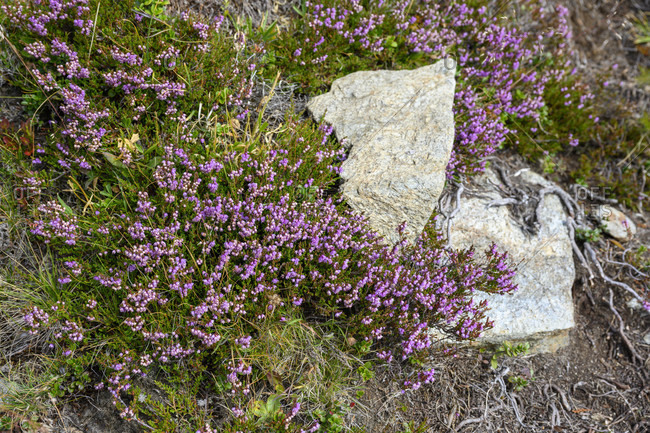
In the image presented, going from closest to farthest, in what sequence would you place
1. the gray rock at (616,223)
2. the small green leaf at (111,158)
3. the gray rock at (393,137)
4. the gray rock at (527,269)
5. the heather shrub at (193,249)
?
1. the heather shrub at (193,249)
2. the small green leaf at (111,158)
3. the gray rock at (393,137)
4. the gray rock at (527,269)
5. the gray rock at (616,223)

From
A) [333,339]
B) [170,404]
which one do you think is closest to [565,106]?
[333,339]

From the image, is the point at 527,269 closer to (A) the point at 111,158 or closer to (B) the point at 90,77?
(A) the point at 111,158

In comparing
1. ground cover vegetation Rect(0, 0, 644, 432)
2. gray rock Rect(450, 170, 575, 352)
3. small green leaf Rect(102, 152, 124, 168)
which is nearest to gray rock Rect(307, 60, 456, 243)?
ground cover vegetation Rect(0, 0, 644, 432)

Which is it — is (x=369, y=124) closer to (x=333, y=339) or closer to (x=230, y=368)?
(x=333, y=339)

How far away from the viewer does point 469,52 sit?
5035 millimetres

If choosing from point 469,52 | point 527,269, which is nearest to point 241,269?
point 527,269

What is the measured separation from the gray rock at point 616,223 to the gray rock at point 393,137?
2229 mm

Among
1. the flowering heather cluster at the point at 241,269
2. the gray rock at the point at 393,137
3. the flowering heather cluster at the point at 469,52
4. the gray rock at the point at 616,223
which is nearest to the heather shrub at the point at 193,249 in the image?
the flowering heather cluster at the point at 241,269

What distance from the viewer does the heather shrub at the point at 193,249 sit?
3199 mm

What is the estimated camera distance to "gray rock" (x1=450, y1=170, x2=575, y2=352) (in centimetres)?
400

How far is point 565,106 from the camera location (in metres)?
5.16

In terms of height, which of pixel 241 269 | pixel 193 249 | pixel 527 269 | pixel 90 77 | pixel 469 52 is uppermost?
pixel 90 77

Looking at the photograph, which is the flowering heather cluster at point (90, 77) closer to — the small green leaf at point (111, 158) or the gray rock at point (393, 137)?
the small green leaf at point (111, 158)

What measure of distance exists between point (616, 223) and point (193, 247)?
441 cm
